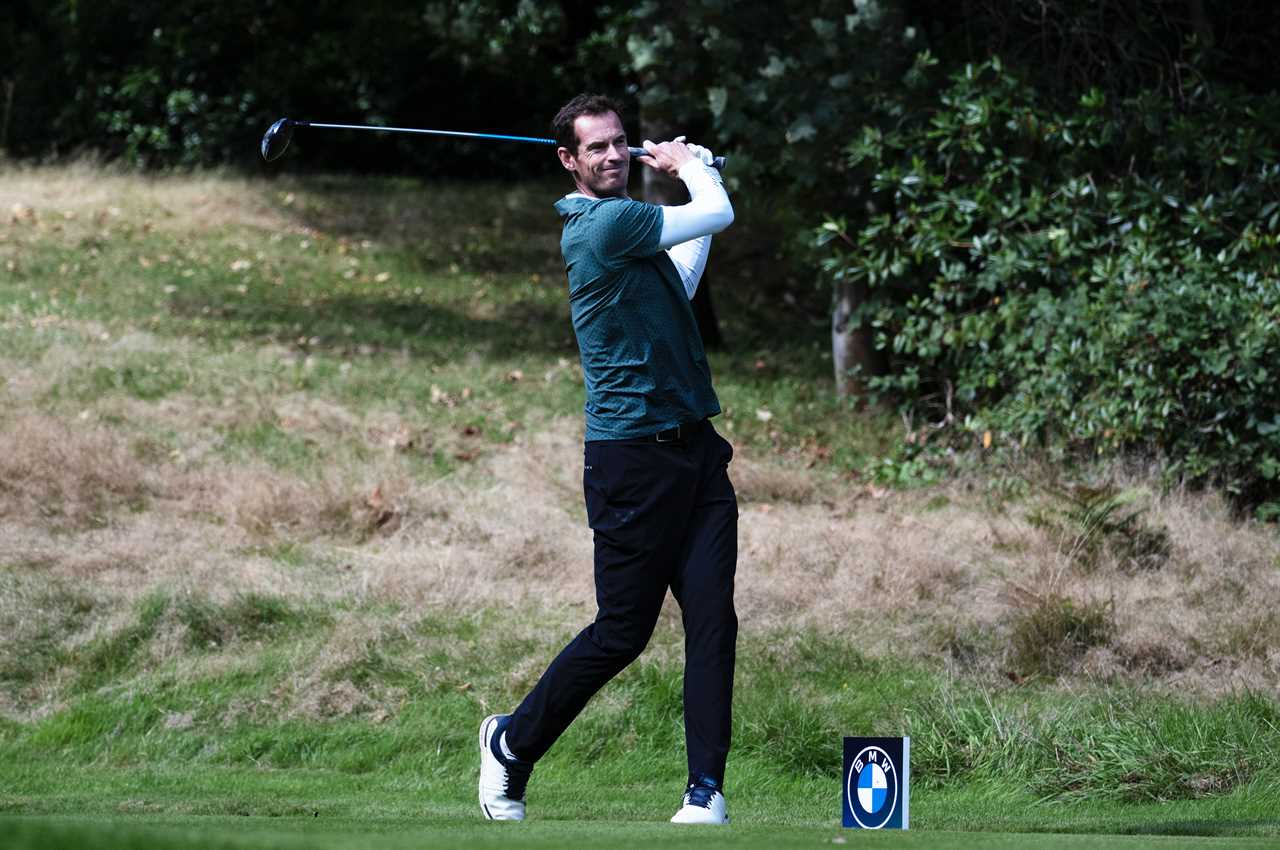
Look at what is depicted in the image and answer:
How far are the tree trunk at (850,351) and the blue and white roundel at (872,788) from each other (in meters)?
8.43

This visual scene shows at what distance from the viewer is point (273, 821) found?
197 inches

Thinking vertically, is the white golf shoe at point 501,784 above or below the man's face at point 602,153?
below

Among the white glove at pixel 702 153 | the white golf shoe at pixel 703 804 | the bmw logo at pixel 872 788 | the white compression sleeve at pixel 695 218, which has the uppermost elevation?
the white glove at pixel 702 153

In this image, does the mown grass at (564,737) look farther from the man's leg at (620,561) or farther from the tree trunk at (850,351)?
the tree trunk at (850,351)

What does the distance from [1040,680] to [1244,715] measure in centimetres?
107

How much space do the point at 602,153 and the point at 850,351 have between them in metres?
8.38

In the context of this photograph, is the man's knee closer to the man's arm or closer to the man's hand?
the man's arm

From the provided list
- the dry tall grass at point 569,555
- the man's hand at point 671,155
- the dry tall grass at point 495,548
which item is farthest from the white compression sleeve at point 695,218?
the dry tall grass at point 569,555

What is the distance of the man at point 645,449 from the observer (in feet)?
16.1

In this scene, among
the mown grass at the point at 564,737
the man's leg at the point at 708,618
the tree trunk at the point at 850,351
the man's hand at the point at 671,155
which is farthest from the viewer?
the tree trunk at the point at 850,351

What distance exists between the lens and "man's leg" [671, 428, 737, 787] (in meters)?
4.97

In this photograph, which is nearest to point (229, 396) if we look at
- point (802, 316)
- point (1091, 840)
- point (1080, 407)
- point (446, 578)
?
point (446, 578)

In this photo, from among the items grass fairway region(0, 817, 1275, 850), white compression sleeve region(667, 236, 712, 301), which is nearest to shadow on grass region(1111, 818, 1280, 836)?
grass fairway region(0, 817, 1275, 850)

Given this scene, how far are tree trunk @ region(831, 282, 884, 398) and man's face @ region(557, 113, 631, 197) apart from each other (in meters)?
8.13
